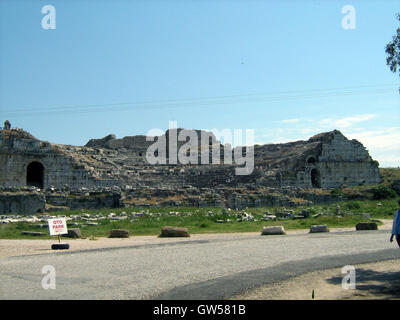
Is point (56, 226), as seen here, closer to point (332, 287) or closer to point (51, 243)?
point (51, 243)

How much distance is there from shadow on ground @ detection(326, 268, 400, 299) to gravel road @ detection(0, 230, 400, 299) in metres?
1.01

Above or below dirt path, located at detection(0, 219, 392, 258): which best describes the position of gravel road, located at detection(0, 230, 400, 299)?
above

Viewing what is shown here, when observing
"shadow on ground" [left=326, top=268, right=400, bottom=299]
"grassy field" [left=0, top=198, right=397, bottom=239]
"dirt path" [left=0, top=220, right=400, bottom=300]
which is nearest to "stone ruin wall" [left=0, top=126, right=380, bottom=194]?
"grassy field" [left=0, top=198, right=397, bottom=239]

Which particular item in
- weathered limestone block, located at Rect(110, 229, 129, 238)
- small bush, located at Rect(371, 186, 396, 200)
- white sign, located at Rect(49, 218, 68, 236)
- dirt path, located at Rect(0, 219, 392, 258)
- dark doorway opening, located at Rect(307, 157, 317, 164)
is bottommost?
dirt path, located at Rect(0, 219, 392, 258)

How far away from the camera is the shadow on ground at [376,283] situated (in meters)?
7.41

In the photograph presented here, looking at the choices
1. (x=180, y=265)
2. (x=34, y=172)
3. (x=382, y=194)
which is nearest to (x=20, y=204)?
(x=34, y=172)

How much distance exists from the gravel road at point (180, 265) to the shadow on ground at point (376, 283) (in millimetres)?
1009

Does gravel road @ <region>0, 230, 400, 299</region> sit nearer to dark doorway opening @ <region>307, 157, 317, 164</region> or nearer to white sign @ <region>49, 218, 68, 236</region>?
white sign @ <region>49, 218, 68, 236</region>

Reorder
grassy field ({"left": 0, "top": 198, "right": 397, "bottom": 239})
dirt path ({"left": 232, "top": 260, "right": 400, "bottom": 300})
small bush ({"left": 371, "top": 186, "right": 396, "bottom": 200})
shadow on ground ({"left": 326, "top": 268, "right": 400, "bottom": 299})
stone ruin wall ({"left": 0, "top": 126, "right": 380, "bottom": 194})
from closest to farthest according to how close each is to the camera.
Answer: dirt path ({"left": 232, "top": 260, "right": 400, "bottom": 300}), shadow on ground ({"left": 326, "top": 268, "right": 400, "bottom": 299}), grassy field ({"left": 0, "top": 198, "right": 397, "bottom": 239}), small bush ({"left": 371, "top": 186, "right": 396, "bottom": 200}), stone ruin wall ({"left": 0, "top": 126, "right": 380, "bottom": 194})

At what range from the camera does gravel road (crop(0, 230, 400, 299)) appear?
25.5 feet
